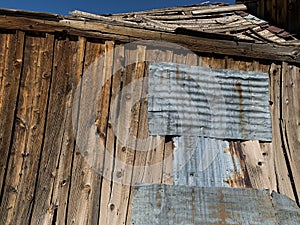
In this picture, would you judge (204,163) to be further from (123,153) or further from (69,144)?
(69,144)

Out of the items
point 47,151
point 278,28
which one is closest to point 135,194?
point 47,151

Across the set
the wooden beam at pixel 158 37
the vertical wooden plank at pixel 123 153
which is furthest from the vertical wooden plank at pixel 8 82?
the vertical wooden plank at pixel 123 153

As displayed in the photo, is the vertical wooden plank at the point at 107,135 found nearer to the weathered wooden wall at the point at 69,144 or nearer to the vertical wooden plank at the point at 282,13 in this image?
the weathered wooden wall at the point at 69,144

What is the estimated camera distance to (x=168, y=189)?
4422 mm

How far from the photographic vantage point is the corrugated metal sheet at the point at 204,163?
4.60 metres

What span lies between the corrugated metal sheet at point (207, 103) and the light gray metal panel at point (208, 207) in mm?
700

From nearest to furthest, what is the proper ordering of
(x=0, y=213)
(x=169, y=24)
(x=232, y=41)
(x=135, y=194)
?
(x=0, y=213)
(x=135, y=194)
(x=232, y=41)
(x=169, y=24)

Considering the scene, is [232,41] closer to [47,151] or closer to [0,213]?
[47,151]

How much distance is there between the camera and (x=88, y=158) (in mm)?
4531

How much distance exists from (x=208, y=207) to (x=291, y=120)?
1.73 m

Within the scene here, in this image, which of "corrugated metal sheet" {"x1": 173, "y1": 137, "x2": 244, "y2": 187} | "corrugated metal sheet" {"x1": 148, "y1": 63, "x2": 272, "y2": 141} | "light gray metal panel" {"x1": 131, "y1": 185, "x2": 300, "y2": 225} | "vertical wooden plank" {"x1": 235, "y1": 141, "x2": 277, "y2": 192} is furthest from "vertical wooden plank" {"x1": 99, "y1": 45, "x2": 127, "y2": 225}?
"vertical wooden plank" {"x1": 235, "y1": 141, "x2": 277, "y2": 192}

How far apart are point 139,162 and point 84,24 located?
1745mm

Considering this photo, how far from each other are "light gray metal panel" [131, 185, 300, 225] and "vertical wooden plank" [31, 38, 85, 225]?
822mm

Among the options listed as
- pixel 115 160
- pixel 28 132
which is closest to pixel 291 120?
pixel 115 160
